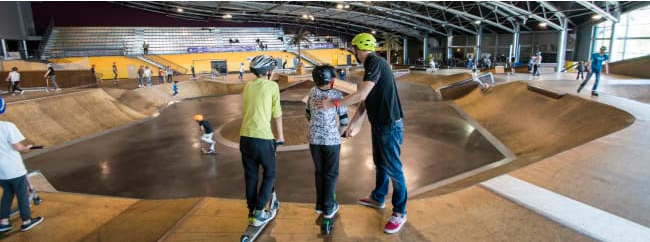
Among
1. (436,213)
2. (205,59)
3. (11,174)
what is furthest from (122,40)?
(436,213)

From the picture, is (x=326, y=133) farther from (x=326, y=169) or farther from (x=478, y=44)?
(x=478, y=44)

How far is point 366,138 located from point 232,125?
20.6 feet

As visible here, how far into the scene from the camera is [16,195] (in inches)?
179

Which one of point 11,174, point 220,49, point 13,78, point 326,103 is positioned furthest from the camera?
point 220,49

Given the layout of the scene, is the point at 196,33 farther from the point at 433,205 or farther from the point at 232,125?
the point at 433,205

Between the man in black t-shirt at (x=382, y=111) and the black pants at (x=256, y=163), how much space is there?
74cm

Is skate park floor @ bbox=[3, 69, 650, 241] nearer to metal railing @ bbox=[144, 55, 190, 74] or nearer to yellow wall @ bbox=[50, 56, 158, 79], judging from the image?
yellow wall @ bbox=[50, 56, 158, 79]

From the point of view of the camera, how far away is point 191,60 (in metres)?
44.6

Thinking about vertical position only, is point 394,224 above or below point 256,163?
below

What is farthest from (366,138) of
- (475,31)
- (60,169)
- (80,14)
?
(80,14)

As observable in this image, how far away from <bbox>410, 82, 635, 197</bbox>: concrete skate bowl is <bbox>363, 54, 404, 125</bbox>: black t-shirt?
14.6 ft

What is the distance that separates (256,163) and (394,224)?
1.62 metres

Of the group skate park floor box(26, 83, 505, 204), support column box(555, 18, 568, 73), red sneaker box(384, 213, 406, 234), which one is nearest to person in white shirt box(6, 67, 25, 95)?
skate park floor box(26, 83, 505, 204)

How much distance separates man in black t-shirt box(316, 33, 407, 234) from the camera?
126 inches
